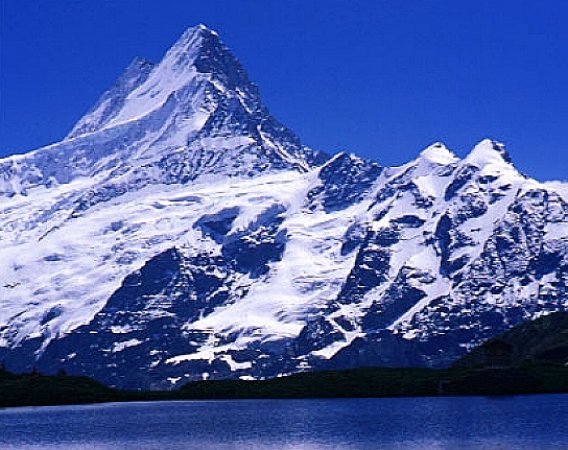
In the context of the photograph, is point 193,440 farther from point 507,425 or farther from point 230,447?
point 507,425

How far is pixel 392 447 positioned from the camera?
170125 mm

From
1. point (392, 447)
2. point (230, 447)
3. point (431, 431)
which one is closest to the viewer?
point (392, 447)

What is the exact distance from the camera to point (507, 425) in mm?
198875

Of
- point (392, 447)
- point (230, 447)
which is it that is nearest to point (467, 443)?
point (392, 447)

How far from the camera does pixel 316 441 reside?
186000 millimetres

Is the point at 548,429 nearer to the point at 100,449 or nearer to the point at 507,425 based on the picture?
the point at 507,425

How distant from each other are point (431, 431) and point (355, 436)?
11.8 meters

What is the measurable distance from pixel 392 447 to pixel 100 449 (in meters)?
44.4

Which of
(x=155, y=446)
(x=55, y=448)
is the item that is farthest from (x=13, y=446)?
(x=155, y=446)

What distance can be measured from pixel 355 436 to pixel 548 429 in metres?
28.6

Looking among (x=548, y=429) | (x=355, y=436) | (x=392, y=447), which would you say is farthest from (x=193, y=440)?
(x=548, y=429)

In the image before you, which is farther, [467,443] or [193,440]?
[193,440]

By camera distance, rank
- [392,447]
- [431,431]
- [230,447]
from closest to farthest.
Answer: [392,447] < [230,447] < [431,431]

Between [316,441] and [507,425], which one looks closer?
[316,441]
